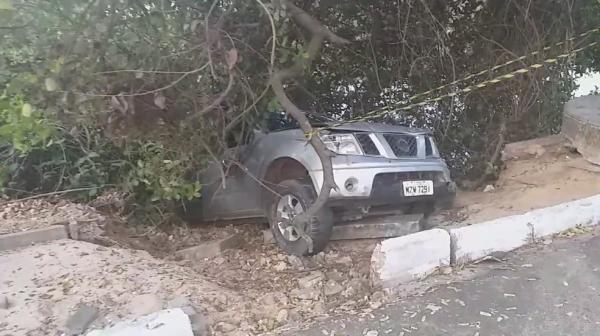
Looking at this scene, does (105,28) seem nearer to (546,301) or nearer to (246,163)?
(246,163)

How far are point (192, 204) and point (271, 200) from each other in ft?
5.34

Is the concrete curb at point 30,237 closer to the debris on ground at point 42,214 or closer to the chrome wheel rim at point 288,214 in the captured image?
the debris on ground at point 42,214

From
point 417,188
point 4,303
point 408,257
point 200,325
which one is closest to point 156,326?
point 200,325

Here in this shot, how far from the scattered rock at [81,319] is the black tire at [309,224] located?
6.57 ft

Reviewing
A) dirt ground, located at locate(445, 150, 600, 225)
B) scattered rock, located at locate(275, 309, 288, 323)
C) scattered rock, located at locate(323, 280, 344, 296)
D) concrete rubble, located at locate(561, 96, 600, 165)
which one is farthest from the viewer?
concrete rubble, located at locate(561, 96, 600, 165)

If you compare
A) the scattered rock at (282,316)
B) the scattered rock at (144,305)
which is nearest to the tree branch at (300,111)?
the scattered rock at (282,316)

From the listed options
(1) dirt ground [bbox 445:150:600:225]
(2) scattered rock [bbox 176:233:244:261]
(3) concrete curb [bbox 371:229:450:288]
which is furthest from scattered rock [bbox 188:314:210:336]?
(1) dirt ground [bbox 445:150:600:225]

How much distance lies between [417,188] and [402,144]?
44 centimetres

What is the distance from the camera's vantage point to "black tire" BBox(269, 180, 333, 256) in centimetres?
507

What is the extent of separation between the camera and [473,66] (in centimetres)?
837

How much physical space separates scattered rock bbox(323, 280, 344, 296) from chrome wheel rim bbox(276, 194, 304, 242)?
825mm

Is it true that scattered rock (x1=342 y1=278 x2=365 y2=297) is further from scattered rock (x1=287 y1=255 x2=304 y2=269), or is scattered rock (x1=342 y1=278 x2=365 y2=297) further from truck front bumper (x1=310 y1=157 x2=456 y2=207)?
scattered rock (x1=287 y1=255 x2=304 y2=269)

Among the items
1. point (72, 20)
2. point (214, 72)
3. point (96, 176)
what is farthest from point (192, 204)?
point (72, 20)

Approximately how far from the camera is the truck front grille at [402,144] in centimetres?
532
